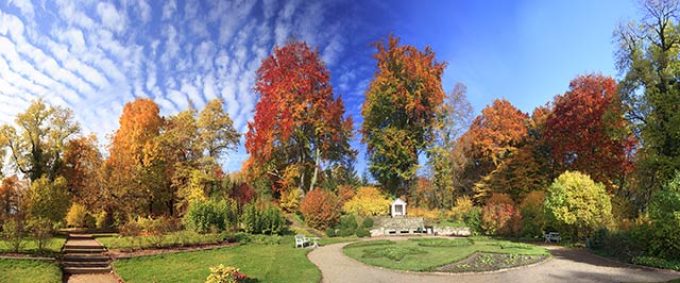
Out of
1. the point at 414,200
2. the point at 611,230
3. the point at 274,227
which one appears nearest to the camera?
the point at 611,230

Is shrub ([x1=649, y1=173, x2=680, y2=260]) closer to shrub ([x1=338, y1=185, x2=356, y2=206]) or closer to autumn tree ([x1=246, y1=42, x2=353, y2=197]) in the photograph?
shrub ([x1=338, y1=185, x2=356, y2=206])

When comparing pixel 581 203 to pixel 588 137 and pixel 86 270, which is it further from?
pixel 86 270

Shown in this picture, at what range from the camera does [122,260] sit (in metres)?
16.5

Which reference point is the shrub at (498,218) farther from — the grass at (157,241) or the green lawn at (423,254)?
the grass at (157,241)

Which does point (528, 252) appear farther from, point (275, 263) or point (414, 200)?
point (414, 200)

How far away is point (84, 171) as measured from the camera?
113 ft

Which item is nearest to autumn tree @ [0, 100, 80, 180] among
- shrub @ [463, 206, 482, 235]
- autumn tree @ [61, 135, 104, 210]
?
autumn tree @ [61, 135, 104, 210]

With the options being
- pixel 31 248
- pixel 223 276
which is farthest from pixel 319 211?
pixel 223 276

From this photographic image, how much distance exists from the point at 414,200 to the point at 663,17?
25481 mm

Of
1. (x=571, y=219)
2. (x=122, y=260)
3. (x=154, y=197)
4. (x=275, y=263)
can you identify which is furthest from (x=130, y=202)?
Answer: (x=571, y=219)

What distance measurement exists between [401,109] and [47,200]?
2885 centimetres

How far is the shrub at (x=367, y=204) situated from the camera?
35.2 metres

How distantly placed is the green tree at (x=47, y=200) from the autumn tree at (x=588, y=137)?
35.0 metres

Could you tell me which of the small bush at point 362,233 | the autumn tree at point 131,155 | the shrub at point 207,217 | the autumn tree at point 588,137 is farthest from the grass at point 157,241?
the autumn tree at point 588,137
